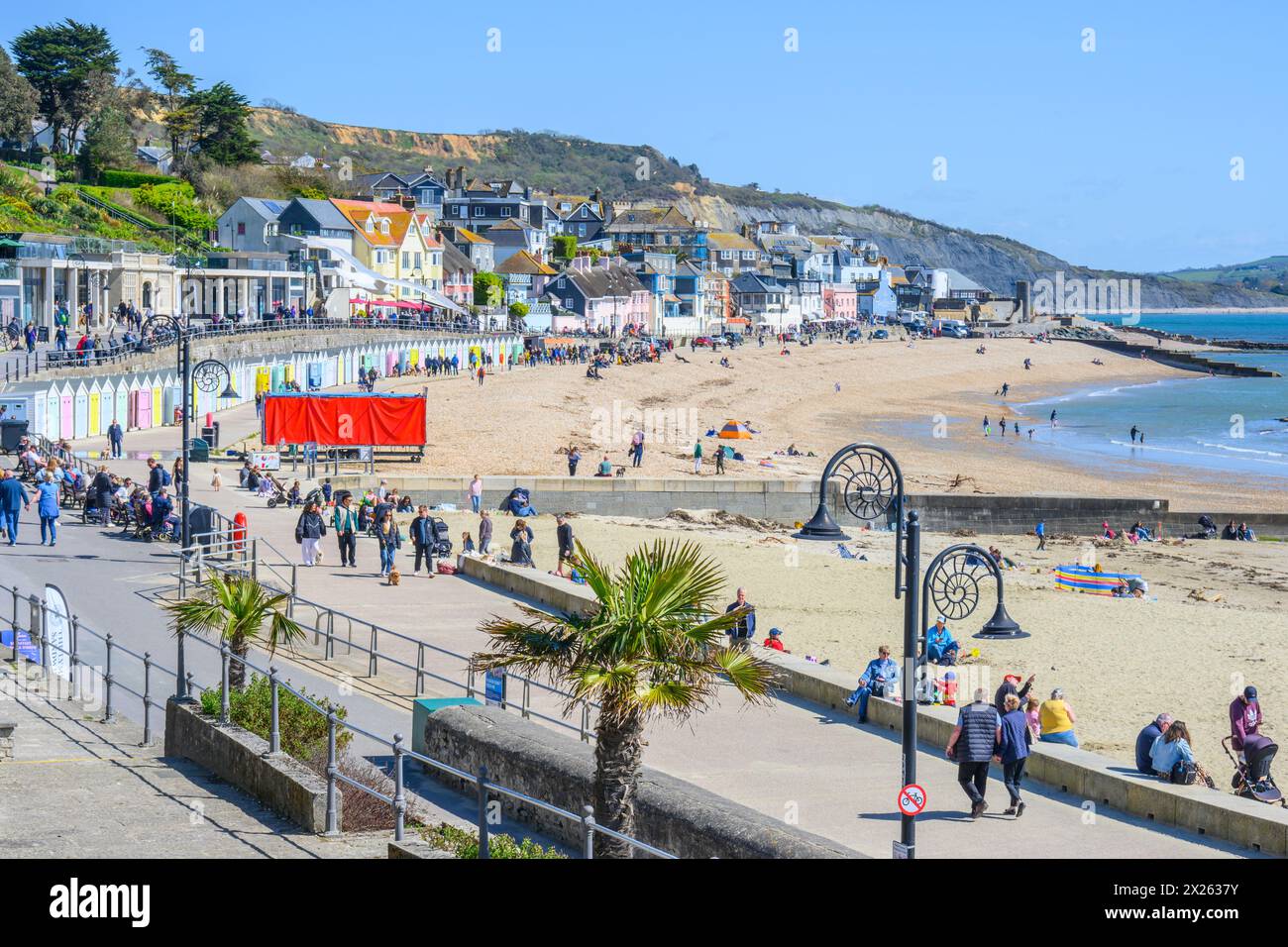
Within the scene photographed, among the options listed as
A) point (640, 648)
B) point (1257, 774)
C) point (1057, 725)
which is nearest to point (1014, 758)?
point (1057, 725)

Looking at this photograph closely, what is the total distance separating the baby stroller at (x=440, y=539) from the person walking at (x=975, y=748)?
13361 millimetres

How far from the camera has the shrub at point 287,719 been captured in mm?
10727

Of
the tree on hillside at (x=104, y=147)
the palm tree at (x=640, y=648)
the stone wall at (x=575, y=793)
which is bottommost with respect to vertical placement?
the stone wall at (x=575, y=793)

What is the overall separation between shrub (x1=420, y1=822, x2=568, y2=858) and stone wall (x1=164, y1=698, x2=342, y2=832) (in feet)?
2.05

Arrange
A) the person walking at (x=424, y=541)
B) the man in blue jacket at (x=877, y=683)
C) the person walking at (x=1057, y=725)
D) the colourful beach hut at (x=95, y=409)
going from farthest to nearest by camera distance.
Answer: the colourful beach hut at (x=95, y=409), the person walking at (x=424, y=541), the man in blue jacket at (x=877, y=683), the person walking at (x=1057, y=725)

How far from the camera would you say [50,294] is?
173ft

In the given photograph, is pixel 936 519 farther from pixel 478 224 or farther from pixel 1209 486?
pixel 478 224

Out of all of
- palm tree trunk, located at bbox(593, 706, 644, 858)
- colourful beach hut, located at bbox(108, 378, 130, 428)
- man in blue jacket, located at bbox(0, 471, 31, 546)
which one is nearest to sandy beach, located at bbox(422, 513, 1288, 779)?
palm tree trunk, located at bbox(593, 706, 644, 858)

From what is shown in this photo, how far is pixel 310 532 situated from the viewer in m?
23.9

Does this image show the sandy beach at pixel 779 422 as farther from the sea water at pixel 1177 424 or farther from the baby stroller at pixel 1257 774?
the baby stroller at pixel 1257 774

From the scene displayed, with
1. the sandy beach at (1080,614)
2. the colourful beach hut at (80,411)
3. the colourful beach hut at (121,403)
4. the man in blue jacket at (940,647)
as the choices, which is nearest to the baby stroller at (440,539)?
the sandy beach at (1080,614)
